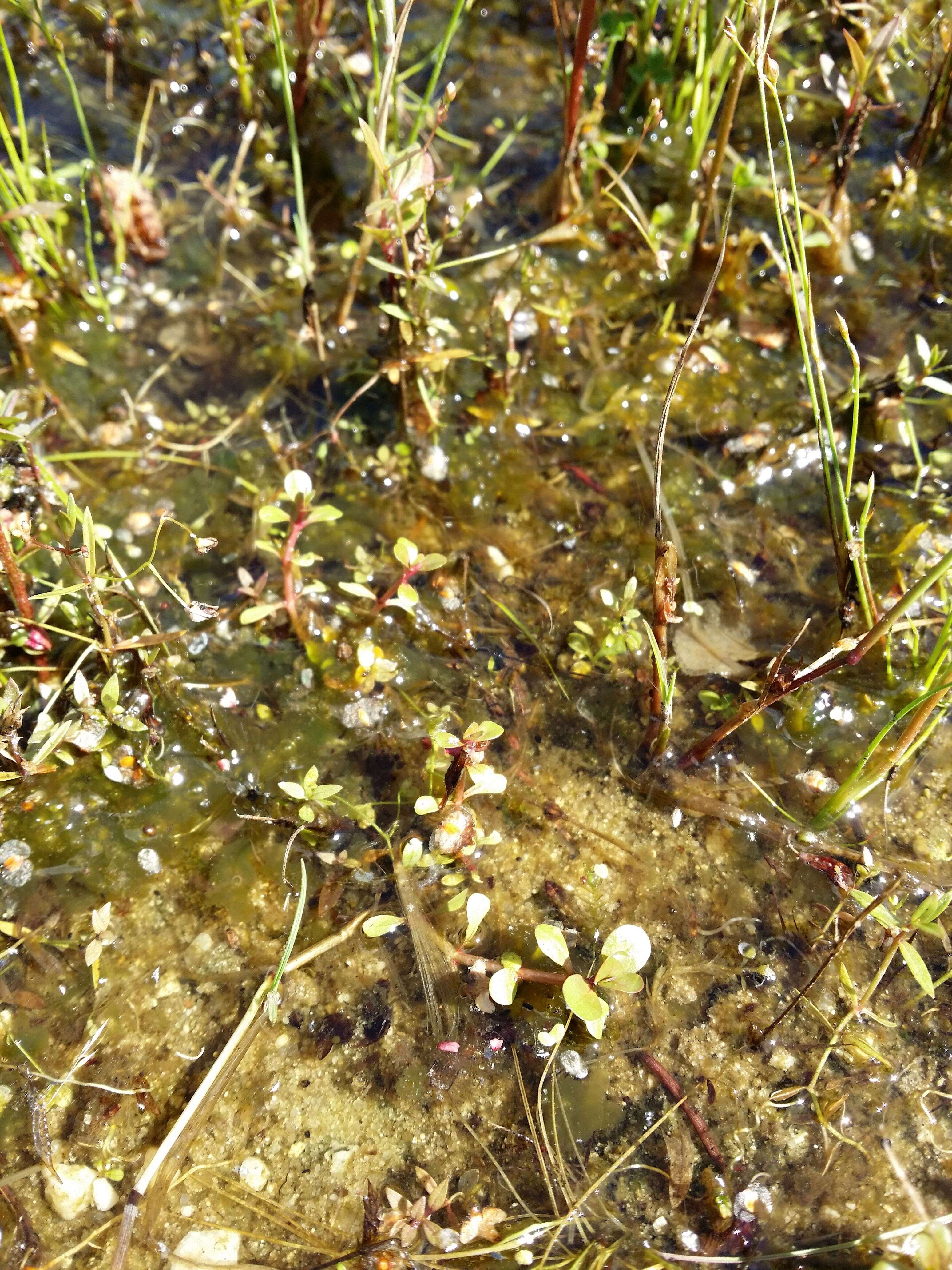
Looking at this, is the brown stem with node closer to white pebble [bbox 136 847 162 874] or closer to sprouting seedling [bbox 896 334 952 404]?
sprouting seedling [bbox 896 334 952 404]

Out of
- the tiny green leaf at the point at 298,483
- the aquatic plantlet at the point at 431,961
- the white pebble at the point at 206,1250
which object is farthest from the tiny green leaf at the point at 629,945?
the tiny green leaf at the point at 298,483

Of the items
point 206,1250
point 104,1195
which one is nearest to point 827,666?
point 206,1250

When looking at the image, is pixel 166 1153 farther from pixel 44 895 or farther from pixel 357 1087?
pixel 44 895

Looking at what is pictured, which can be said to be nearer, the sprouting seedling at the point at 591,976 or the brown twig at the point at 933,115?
the sprouting seedling at the point at 591,976

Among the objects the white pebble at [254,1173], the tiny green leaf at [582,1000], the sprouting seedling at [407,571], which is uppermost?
the sprouting seedling at [407,571]

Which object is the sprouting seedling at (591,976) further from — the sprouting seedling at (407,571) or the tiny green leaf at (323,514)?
the tiny green leaf at (323,514)

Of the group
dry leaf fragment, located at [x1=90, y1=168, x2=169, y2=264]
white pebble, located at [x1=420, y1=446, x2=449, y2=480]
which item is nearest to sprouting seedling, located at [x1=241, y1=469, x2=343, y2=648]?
white pebble, located at [x1=420, y1=446, x2=449, y2=480]

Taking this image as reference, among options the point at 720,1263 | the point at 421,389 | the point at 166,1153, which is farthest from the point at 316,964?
the point at 421,389
